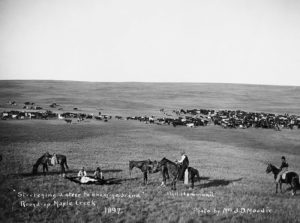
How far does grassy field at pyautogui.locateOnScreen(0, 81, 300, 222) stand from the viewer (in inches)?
412

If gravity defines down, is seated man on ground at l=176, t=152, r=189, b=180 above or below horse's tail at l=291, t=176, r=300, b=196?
above

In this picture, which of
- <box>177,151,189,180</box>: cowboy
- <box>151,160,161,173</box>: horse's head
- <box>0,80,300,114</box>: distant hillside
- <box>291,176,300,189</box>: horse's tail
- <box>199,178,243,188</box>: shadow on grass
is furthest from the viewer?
<box>0,80,300,114</box>: distant hillside

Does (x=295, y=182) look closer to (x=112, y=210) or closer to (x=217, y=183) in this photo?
(x=217, y=183)

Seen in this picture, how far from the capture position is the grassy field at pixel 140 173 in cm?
1047

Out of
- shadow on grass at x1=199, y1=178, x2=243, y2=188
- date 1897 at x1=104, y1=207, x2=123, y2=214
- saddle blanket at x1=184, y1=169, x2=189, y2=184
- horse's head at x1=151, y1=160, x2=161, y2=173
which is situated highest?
horse's head at x1=151, y1=160, x2=161, y2=173

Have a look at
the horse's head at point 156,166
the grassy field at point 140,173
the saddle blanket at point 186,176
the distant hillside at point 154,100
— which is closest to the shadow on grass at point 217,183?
the grassy field at point 140,173

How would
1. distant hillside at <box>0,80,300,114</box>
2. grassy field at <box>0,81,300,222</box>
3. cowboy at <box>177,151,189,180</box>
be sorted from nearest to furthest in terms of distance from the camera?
grassy field at <box>0,81,300,222</box>
cowboy at <box>177,151,189,180</box>
distant hillside at <box>0,80,300,114</box>

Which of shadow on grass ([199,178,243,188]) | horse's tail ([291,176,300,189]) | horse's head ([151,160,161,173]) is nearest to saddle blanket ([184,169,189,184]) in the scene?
shadow on grass ([199,178,243,188])

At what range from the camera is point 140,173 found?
55.6 ft

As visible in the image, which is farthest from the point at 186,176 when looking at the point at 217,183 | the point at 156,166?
the point at 217,183

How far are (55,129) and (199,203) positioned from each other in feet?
83.5

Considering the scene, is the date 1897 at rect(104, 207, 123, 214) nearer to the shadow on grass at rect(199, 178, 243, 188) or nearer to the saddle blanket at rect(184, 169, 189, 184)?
the saddle blanket at rect(184, 169, 189, 184)

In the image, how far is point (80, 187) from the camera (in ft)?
42.3

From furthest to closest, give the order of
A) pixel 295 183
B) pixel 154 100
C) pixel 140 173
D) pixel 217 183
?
pixel 154 100 → pixel 140 173 → pixel 217 183 → pixel 295 183
